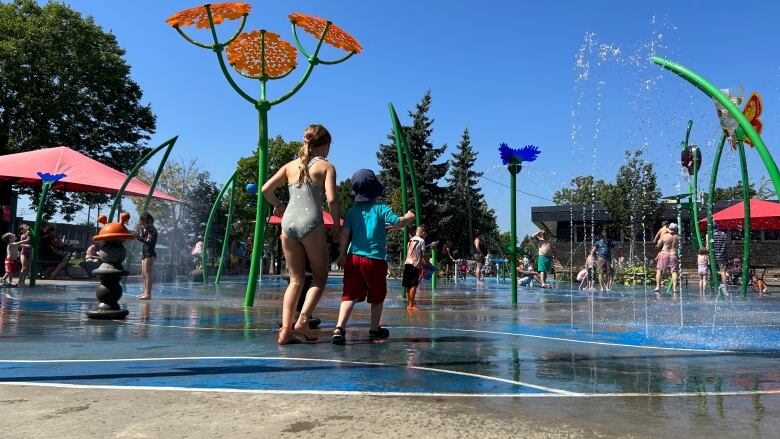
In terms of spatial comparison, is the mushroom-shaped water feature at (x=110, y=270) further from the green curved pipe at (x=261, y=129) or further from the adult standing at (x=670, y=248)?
the adult standing at (x=670, y=248)

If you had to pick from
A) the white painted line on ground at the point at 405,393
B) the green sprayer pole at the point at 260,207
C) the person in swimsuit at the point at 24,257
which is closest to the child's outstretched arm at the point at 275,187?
A: the white painted line on ground at the point at 405,393

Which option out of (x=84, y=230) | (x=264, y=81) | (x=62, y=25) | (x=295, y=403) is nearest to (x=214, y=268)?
(x=62, y=25)

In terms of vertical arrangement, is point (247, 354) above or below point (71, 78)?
below

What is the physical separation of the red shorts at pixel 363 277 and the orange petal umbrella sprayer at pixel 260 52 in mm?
3942

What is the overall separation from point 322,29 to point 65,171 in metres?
10.8

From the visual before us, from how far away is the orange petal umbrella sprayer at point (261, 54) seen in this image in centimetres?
1029

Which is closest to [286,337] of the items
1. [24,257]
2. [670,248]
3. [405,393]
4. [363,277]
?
[363,277]

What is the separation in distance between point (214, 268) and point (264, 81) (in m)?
19.5

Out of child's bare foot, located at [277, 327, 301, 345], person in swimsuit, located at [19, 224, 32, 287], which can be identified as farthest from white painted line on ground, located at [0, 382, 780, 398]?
person in swimsuit, located at [19, 224, 32, 287]

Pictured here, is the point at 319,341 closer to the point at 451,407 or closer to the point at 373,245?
the point at 373,245

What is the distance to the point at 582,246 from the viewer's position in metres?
45.9

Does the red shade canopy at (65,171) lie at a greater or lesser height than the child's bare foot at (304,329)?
greater

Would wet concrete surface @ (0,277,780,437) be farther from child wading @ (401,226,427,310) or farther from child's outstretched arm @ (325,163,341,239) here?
child wading @ (401,226,427,310)

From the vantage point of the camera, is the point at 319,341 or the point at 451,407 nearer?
the point at 451,407
